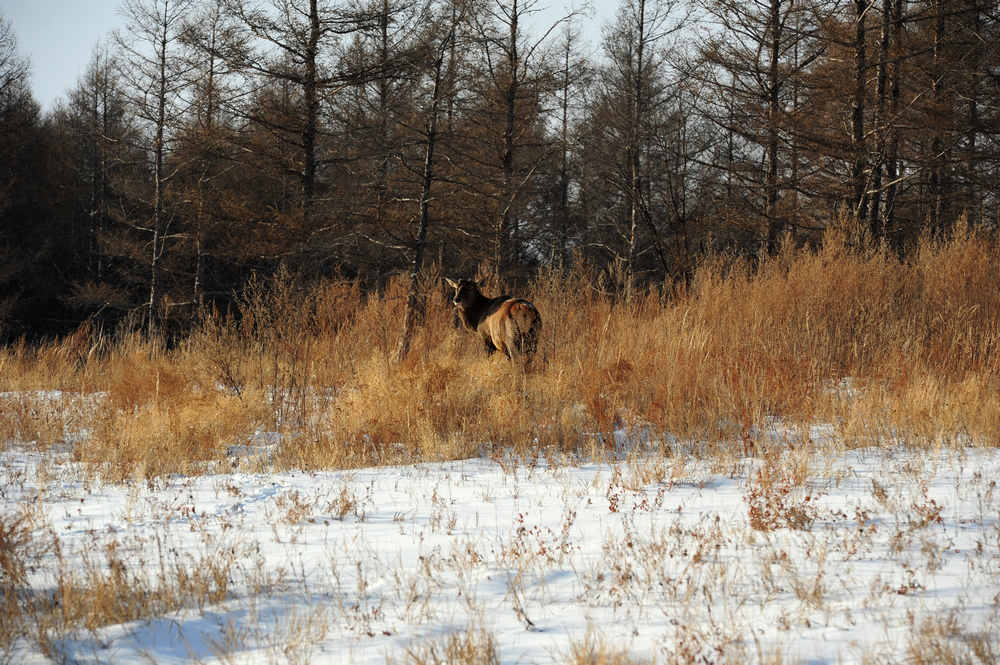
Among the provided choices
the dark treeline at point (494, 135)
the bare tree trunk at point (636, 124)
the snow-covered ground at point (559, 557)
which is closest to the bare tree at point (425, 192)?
the dark treeline at point (494, 135)

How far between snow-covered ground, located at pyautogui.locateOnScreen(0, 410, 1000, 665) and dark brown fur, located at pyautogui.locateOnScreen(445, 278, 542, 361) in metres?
2.83

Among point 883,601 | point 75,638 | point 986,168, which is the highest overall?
point 986,168

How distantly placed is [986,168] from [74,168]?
31.1 meters

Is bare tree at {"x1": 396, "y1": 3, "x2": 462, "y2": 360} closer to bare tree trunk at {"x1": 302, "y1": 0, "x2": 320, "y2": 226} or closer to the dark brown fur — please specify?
the dark brown fur

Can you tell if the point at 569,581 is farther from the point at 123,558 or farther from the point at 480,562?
the point at 123,558

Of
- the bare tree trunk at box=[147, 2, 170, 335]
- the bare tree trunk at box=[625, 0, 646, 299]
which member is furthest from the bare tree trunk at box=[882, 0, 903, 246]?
the bare tree trunk at box=[147, 2, 170, 335]

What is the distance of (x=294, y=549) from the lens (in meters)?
4.38

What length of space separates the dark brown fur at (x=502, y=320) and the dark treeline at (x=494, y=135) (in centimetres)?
123

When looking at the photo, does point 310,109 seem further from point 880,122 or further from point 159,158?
point 880,122

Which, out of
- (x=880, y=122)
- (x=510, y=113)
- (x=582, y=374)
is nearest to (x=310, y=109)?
(x=510, y=113)

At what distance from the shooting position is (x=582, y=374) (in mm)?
8281

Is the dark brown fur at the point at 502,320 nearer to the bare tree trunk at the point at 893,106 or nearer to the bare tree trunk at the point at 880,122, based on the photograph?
the bare tree trunk at the point at 880,122

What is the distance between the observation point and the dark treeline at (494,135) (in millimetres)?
12266

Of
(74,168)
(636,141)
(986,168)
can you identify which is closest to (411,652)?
→ (636,141)
